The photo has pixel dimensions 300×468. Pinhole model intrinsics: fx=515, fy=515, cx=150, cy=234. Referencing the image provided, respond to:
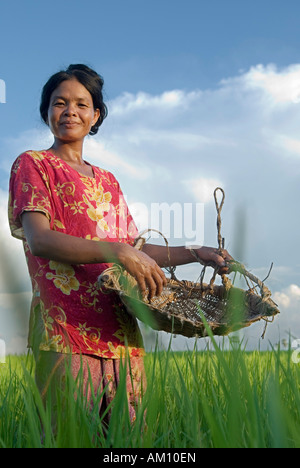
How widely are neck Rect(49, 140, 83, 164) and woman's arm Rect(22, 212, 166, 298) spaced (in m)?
0.40

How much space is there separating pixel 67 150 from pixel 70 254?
62 centimetres

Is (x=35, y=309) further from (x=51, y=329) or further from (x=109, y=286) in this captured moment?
(x=109, y=286)

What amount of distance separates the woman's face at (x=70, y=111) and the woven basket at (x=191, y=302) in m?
0.53

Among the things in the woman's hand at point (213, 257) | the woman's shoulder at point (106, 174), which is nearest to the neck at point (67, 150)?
the woman's shoulder at point (106, 174)

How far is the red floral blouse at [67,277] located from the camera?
181cm

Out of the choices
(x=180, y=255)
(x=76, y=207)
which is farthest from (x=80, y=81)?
(x=180, y=255)

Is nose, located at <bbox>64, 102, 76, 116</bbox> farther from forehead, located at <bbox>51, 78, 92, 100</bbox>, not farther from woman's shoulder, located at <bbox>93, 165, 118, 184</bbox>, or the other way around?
woman's shoulder, located at <bbox>93, 165, 118, 184</bbox>

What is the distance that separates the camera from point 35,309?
1867 millimetres

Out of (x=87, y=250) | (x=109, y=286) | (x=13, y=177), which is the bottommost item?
(x=109, y=286)

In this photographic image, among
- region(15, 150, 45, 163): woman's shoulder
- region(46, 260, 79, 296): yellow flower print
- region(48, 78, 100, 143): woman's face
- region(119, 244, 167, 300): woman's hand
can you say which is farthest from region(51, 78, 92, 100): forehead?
region(119, 244, 167, 300): woman's hand

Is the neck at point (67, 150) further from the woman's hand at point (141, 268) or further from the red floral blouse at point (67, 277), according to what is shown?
the woman's hand at point (141, 268)
